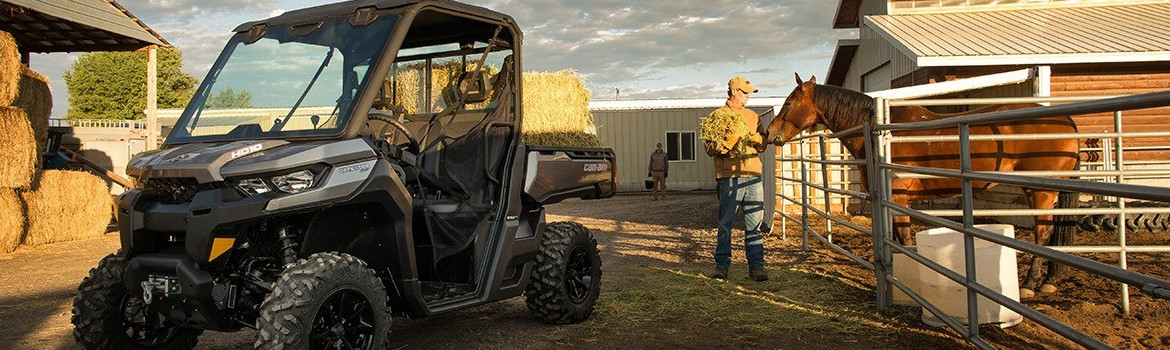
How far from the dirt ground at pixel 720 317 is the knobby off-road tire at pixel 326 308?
3.89 ft

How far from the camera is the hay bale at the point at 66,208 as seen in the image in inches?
460

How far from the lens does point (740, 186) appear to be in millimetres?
7594

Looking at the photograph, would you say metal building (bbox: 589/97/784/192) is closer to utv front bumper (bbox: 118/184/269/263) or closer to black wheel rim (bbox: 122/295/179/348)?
black wheel rim (bbox: 122/295/179/348)

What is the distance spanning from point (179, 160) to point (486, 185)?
6.20 feet

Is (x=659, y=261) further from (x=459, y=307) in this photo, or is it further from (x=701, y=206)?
(x=701, y=206)

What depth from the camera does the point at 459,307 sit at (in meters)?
4.73

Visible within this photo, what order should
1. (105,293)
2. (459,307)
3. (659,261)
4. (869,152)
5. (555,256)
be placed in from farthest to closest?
1. (659,261)
2. (869,152)
3. (555,256)
4. (459,307)
5. (105,293)

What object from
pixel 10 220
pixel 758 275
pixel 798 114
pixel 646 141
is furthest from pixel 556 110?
pixel 758 275

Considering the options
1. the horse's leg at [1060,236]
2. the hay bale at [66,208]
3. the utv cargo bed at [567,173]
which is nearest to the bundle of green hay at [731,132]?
the utv cargo bed at [567,173]

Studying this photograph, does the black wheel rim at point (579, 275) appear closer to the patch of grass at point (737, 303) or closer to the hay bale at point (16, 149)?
the patch of grass at point (737, 303)

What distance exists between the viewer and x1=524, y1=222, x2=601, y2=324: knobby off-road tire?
18.4 ft

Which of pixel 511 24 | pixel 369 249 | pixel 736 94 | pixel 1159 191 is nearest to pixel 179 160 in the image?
pixel 369 249

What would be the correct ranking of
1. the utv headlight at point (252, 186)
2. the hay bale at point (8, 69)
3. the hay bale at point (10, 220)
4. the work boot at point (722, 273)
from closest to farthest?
the utv headlight at point (252, 186)
the work boot at point (722, 273)
the hay bale at point (10, 220)
the hay bale at point (8, 69)

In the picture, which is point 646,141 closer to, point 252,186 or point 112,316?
point 112,316
